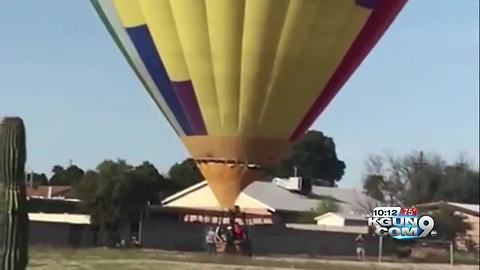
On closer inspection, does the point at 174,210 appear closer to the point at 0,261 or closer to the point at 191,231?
the point at 191,231

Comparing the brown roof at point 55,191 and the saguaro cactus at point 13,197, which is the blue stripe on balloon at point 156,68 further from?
the brown roof at point 55,191

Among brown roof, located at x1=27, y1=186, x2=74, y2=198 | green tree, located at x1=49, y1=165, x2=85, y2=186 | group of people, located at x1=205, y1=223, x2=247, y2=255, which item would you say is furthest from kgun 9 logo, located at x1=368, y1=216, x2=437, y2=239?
green tree, located at x1=49, y1=165, x2=85, y2=186

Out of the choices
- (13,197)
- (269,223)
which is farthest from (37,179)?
(13,197)

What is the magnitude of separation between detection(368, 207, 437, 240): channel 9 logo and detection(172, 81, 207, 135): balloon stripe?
1046 cm

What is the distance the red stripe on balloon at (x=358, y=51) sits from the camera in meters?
14.6

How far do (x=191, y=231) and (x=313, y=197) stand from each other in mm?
23893

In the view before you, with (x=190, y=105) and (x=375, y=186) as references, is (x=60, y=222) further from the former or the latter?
(x=190, y=105)

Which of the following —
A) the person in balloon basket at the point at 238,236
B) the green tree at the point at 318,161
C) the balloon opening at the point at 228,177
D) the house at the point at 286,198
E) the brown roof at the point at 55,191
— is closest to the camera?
the person in balloon basket at the point at 238,236

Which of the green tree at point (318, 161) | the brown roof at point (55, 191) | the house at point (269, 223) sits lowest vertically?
the house at point (269, 223)

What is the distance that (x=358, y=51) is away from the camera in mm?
15102

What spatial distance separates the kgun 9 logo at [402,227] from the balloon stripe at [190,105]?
1053 centimetres

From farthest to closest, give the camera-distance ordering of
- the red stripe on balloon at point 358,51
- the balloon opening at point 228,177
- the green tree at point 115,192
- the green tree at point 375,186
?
the green tree at point 115,192, the green tree at point 375,186, the balloon opening at point 228,177, the red stripe on balloon at point 358,51

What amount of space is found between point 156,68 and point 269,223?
15.9 metres

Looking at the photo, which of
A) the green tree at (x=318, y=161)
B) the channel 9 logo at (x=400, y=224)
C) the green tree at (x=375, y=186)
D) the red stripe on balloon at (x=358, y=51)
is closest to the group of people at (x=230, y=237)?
the red stripe on balloon at (x=358, y=51)
